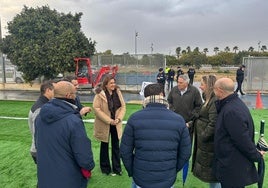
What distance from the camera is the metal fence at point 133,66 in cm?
2055

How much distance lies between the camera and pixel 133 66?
21734mm

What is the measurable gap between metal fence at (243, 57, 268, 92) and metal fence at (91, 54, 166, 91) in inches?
205

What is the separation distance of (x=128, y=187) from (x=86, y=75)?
1593cm

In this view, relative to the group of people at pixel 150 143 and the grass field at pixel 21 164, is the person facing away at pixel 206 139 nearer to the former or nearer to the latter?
the group of people at pixel 150 143

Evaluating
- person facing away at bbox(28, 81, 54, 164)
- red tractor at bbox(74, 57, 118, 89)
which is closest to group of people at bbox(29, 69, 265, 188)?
person facing away at bbox(28, 81, 54, 164)

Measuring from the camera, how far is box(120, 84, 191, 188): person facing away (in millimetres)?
2801

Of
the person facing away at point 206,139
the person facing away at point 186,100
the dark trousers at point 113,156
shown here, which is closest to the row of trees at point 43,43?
the dark trousers at point 113,156

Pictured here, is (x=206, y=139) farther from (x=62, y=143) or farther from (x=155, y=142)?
(x=62, y=143)

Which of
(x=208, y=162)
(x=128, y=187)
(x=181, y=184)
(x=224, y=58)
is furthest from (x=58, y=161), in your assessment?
(x=224, y=58)

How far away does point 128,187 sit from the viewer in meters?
4.89

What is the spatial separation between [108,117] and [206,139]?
1923mm

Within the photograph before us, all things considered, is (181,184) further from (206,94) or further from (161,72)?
(161,72)

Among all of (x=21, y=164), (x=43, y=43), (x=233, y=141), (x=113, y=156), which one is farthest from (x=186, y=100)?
(x=43, y=43)

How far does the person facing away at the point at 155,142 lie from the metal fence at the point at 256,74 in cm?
1658
